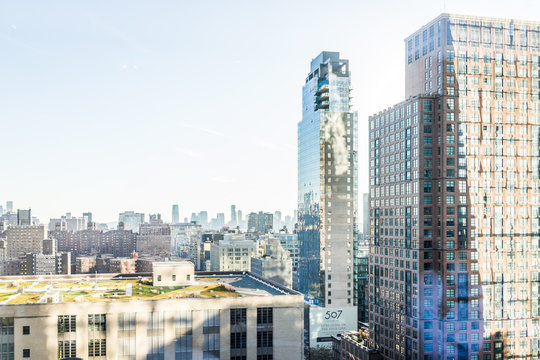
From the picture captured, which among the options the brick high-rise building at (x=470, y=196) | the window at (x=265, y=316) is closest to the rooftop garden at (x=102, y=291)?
the window at (x=265, y=316)

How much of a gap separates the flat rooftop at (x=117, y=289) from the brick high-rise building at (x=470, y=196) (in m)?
39.5

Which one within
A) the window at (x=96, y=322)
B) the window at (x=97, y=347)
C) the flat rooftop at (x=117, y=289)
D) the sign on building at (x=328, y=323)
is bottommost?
the sign on building at (x=328, y=323)

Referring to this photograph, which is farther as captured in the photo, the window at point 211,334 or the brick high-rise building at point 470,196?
the brick high-rise building at point 470,196

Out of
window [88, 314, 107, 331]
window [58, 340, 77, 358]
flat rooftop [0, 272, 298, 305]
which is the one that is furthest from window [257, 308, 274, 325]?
window [58, 340, 77, 358]

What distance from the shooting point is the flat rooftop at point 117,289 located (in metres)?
72.4

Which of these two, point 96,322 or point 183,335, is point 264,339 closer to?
point 183,335

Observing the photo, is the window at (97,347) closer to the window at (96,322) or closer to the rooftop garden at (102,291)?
the window at (96,322)

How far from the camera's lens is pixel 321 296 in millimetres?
190250

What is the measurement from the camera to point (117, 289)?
80438mm

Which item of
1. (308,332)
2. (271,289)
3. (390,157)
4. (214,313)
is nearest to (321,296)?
(308,332)

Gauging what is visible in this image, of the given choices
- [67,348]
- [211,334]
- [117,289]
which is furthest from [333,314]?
[67,348]

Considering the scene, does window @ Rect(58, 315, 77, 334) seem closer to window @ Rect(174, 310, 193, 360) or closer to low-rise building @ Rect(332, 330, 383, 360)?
window @ Rect(174, 310, 193, 360)

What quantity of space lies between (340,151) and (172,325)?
140294 mm

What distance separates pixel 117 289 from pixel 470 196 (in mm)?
73916
